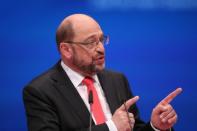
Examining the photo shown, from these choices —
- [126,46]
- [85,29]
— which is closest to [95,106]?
[85,29]

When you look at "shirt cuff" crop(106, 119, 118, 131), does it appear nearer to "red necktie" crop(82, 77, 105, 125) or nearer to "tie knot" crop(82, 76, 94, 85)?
"red necktie" crop(82, 77, 105, 125)

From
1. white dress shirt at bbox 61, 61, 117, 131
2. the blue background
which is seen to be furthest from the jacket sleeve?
the blue background

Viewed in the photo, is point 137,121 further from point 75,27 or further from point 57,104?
point 75,27

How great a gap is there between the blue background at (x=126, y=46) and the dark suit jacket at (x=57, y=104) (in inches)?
25.3

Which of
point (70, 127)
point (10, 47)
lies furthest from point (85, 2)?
point (70, 127)

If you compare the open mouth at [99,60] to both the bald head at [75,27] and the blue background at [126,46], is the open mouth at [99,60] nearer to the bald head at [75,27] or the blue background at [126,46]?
the bald head at [75,27]

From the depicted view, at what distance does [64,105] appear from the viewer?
A: 233 cm

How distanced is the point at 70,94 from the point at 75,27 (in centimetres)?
39

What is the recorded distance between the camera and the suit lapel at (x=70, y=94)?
7.67 ft

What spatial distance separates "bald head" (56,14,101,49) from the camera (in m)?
2.46

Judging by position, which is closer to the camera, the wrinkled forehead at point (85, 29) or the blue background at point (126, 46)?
the wrinkled forehead at point (85, 29)

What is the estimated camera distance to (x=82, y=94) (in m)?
2.42

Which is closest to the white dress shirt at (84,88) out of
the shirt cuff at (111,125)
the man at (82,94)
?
the man at (82,94)

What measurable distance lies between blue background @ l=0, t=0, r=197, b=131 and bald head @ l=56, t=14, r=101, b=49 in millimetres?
609
